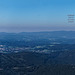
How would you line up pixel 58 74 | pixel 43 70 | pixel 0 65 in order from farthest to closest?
1. pixel 0 65
2. pixel 43 70
3. pixel 58 74

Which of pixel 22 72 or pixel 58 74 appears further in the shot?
→ pixel 22 72

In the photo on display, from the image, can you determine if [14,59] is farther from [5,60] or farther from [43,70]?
[43,70]

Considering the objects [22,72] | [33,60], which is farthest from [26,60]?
[22,72]

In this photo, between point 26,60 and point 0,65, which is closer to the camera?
point 0,65

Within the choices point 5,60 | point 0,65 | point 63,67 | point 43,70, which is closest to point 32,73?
point 43,70

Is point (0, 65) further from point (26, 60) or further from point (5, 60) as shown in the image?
point (26, 60)

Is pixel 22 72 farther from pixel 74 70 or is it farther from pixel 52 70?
pixel 74 70

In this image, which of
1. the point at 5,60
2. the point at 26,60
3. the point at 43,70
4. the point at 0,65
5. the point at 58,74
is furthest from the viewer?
the point at 26,60

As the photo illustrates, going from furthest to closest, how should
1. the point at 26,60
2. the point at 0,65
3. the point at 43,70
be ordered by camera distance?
the point at 26,60 < the point at 0,65 < the point at 43,70

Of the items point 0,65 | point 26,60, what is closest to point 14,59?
point 26,60
